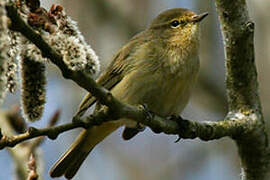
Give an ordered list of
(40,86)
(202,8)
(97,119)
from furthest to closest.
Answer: (202,8)
(97,119)
(40,86)

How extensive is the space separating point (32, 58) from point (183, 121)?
144 cm

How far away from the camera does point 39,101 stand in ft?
7.20

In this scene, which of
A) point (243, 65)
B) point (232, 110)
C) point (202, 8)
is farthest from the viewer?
point (202, 8)

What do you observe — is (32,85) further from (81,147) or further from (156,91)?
(81,147)

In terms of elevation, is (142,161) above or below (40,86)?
below

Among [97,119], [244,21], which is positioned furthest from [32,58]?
[244,21]

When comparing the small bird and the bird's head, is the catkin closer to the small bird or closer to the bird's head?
the small bird

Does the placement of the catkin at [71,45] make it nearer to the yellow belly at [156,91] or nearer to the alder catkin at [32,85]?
the alder catkin at [32,85]

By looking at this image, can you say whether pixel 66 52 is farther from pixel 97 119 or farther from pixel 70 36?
pixel 97 119

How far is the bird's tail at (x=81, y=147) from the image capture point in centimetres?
410

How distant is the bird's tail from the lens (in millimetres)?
4102

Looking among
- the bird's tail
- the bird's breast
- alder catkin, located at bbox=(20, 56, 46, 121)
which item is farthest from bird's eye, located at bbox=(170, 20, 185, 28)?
alder catkin, located at bbox=(20, 56, 46, 121)

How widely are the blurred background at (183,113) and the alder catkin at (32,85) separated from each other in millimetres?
3245

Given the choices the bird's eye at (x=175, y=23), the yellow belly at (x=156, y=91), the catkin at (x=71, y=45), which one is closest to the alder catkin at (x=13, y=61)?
the catkin at (x=71, y=45)
